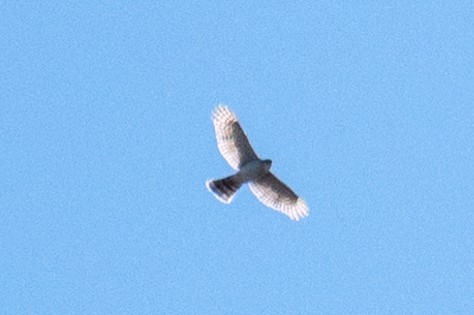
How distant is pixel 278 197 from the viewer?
59.1 m

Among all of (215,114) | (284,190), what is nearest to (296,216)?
(284,190)

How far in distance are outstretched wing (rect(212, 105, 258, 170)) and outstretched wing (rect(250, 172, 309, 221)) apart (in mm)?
1156

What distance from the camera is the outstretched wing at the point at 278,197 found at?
58188 millimetres

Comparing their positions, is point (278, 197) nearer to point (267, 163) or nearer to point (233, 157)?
point (267, 163)

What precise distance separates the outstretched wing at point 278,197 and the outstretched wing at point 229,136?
116cm

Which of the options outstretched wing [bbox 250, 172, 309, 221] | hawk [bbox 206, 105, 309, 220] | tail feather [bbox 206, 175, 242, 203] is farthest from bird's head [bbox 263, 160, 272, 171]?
tail feather [bbox 206, 175, 242, 203]

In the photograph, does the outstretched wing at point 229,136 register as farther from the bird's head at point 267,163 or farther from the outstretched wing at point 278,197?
the outstretched wing at point 278,197

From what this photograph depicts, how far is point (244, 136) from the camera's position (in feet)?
187

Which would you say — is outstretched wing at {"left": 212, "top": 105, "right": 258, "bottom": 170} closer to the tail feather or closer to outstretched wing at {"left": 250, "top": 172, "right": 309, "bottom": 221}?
the tail feather

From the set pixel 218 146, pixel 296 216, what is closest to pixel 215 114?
pixel 218 146

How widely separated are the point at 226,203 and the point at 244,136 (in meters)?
2.36

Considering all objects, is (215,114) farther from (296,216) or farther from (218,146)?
(296,216)

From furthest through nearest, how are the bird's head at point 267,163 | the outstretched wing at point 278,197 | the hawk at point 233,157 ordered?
the outstretched wing at point 278,197 < the hawk at point 233,157 < the bird's head at point 267,163

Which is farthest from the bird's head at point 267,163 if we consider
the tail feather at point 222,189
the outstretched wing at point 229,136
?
the tail feather at point 222,189
